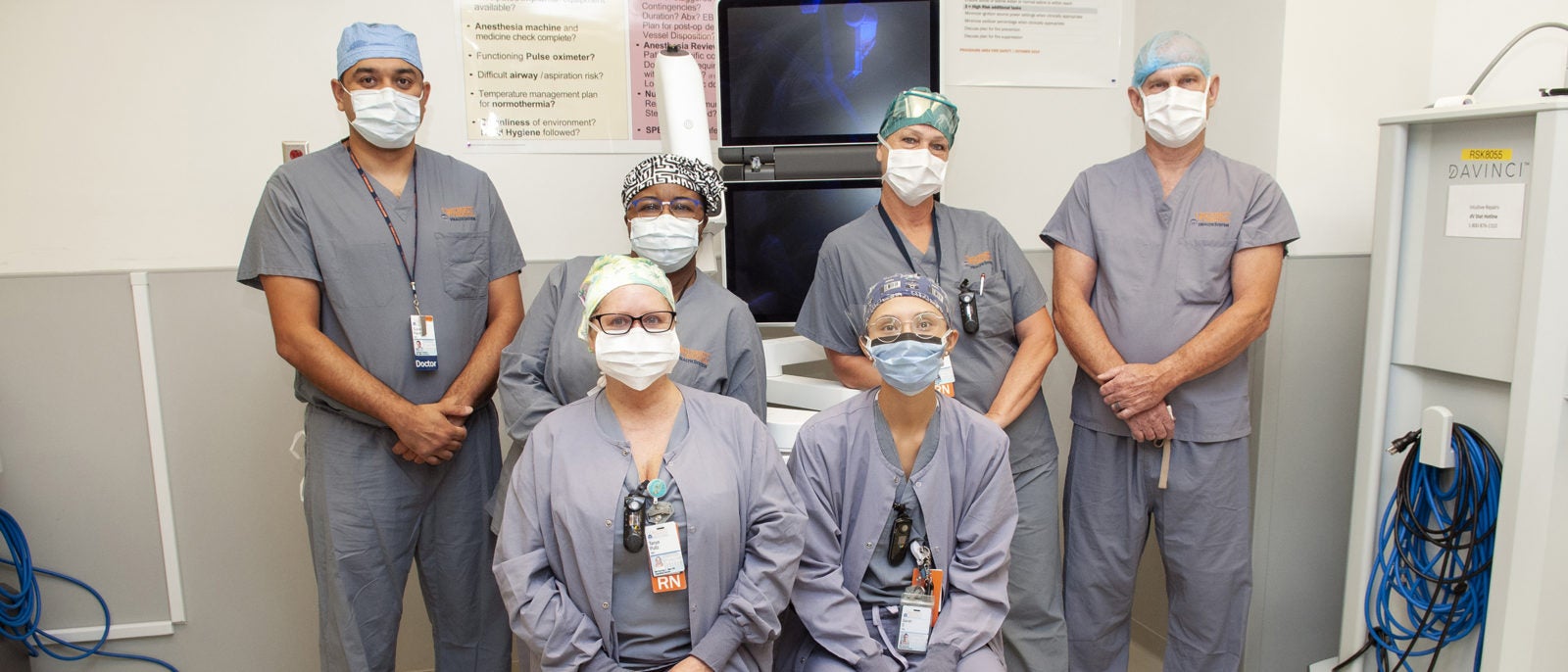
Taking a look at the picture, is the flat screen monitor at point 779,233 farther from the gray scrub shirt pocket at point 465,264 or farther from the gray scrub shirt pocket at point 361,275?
the gray scrub shirt pocket at point 361,275

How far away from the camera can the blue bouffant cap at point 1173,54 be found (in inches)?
80.5

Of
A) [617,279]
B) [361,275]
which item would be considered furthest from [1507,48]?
[361,275]

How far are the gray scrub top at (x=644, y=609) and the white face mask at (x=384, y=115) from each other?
0.97 meters

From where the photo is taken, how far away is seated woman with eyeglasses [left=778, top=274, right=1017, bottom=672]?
1.65m

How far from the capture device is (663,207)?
191 centimetres

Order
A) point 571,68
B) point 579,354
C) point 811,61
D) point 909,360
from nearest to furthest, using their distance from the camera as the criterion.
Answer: point 909,360, point 579,354, point 811,61, point 571,68

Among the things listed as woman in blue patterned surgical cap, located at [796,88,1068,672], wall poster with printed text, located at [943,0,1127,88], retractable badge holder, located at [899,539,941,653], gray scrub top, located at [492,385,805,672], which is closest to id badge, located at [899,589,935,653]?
retractable badge holder, located at [899,539,941,653]

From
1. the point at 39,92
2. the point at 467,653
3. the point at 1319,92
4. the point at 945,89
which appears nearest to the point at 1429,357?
the point at 1319,92

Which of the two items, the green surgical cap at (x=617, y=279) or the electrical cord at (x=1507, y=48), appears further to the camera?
the electrical cord at (x=1507, y=48)

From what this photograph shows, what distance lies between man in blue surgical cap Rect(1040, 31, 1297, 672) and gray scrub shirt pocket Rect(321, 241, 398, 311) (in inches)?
59.4

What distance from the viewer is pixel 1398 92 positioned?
245 cm

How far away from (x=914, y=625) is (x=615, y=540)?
1.82 ft

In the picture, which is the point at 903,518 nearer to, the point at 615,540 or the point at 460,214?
the point at 615,540

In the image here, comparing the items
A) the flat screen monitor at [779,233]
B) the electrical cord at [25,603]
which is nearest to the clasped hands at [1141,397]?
the flat screen monitor at [779,233]
